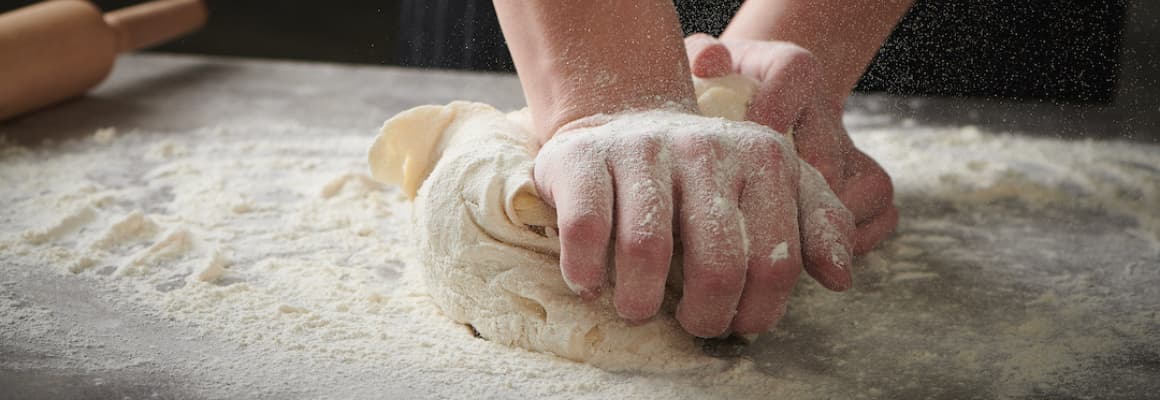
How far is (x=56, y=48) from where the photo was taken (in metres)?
1.91

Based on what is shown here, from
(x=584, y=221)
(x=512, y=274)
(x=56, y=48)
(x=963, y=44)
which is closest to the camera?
(x=584, y=221)

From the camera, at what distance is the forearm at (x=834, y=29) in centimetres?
126

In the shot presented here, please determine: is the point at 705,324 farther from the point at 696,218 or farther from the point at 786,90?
the point at 786,90

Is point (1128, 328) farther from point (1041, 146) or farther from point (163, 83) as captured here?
point (163, 83)

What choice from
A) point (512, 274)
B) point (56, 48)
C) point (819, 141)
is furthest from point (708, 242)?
point (56, 48)

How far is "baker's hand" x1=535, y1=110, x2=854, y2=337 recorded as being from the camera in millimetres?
925

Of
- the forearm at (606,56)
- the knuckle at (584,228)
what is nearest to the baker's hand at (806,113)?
the forearm at (606,56)

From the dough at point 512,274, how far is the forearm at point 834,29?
0.42 metres

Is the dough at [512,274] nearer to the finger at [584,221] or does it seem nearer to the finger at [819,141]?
the finger at [584,221]

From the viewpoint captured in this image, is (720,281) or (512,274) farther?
(512,274)

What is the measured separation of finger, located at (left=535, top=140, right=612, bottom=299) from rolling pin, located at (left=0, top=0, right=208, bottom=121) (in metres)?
1.28

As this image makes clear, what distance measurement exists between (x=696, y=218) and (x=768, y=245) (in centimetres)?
7

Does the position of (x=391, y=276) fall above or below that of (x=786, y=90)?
below

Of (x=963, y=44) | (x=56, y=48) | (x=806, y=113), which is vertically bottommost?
(x=56, y=48)
